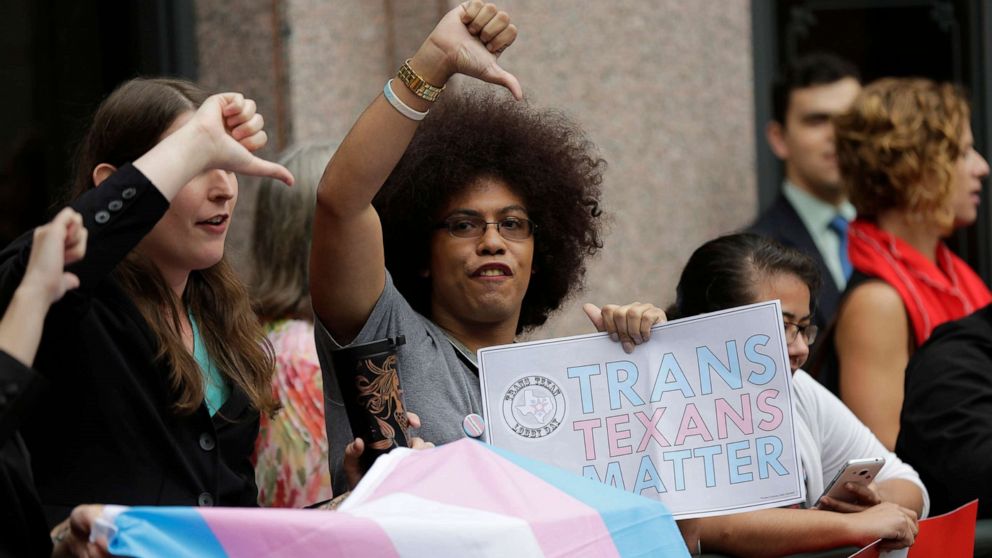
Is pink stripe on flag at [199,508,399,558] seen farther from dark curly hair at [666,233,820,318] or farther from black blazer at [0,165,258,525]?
dark curly hair at [666,233,820,318]

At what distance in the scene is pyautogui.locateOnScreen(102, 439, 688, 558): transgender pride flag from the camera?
2.68m

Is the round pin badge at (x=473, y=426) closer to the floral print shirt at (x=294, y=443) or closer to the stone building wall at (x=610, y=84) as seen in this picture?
the floral print shirt at (x=294, y=443)

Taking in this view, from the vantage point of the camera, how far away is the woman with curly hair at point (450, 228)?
132 inches

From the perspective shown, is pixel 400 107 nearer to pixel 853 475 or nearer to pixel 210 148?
pixel 210 148

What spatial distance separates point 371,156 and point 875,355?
7.64 feet

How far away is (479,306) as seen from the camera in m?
3.67

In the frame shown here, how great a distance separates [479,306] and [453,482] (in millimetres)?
771

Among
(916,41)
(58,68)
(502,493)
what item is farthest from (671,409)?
(916,41)

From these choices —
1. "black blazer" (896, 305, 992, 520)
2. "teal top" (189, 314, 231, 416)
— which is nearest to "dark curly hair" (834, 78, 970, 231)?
"black blazer" (896, 305, 992, 520)

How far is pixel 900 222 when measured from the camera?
5.61 m

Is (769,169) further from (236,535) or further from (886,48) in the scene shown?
(236,535)

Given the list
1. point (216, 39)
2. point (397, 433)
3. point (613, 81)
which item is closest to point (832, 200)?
point (613, 81)

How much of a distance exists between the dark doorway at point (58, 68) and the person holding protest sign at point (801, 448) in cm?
250

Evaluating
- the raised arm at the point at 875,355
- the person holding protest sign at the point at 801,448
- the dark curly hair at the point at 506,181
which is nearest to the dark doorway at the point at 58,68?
the dark curly hair at the point at 506,181
